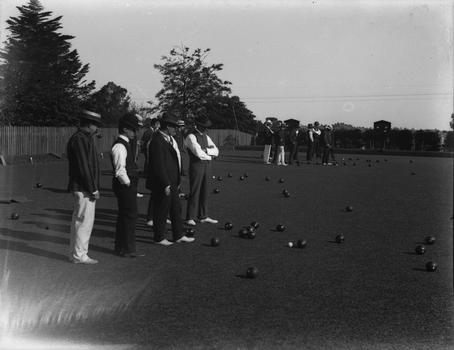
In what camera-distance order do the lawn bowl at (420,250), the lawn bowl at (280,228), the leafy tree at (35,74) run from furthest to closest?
1. the leafy tree at (35,74)
2. the lawn bowl at (280,228)
3. the lawn bowl at (420,250)

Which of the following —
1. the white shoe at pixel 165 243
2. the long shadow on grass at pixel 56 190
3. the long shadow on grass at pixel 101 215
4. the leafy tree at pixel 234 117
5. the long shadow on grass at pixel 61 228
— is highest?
the leafy tree at pixel 234 117

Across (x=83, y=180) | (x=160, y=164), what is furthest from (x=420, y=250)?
(x=83, y=180)

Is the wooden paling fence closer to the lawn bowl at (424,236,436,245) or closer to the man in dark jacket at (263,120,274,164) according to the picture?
the man in dark jacket at (263,120,274,164)

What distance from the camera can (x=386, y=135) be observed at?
59188mm

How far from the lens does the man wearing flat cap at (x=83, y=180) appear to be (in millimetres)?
7797

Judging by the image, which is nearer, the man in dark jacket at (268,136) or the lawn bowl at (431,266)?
the lawn bowl at (431,266)

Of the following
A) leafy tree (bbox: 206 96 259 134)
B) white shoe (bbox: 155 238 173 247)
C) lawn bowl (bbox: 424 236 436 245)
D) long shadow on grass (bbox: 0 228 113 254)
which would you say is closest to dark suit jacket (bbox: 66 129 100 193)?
long shadow on grass (bbox: 0 228 113 254)

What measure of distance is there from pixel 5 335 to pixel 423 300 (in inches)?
167

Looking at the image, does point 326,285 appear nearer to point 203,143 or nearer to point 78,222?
point 78,222

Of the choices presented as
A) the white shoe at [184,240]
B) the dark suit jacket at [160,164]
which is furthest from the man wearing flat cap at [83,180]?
the white shoe at [184,240]

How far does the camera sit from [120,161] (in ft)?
27.1

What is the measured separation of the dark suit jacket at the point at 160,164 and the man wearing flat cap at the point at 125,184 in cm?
58

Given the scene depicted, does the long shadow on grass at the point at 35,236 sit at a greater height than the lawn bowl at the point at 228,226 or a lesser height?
→ lesser

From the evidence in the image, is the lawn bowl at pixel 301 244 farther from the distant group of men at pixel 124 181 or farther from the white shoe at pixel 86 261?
the white shoe at pixel 86 261
